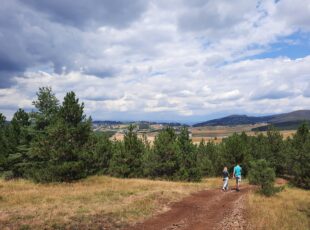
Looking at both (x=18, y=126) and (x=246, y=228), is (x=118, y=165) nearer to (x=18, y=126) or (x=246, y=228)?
(x=18, y=126)

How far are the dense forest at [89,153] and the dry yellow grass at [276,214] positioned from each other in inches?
114

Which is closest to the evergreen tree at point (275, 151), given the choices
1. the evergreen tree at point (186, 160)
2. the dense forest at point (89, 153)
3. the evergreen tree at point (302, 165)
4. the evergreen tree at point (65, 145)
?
the dense forest at point (89, 153)

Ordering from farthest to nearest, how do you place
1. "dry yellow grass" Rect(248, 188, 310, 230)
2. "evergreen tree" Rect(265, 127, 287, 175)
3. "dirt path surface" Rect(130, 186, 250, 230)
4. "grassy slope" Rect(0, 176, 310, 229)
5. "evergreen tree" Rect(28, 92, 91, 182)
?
"evergreen tree" Rect(265, 127, 287, 175) → "evergreen tree" Rect(28, 92, 91, 182) → "dry yellow grass" Rect(248, 188, 310, 230) → "dirt path surface" Rect(130, 186, 250, 230) → "grassy slope" Rect(0, 176, 310, 229)

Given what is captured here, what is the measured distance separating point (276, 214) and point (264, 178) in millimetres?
6673

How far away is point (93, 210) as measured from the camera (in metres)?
14.5

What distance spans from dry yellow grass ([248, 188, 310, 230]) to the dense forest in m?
2.91

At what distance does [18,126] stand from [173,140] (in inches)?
823

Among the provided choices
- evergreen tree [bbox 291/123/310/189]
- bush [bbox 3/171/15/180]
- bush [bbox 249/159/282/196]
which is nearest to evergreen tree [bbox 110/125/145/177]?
bush [bbox 3/171/15/180]

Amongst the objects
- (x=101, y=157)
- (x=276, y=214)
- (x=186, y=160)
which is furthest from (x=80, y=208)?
(x=101, y=157)

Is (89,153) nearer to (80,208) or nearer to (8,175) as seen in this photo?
(80,208)

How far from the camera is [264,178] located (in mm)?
21219

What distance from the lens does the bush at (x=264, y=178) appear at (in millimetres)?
20984

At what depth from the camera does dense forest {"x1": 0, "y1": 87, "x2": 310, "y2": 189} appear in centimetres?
2550

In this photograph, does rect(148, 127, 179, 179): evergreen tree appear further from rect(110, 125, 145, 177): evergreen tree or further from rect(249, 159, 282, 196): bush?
rect(249, 159, 282, 196): bush
